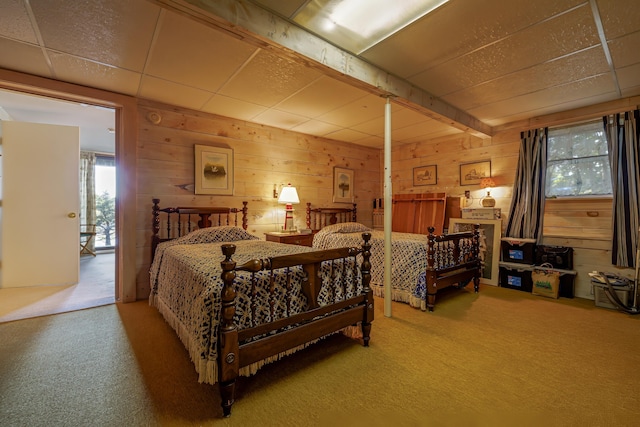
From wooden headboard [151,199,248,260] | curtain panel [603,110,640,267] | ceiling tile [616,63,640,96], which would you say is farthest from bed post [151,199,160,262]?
curtain panel [603,110,640,267]

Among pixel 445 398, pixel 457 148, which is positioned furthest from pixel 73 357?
pixel 457 148

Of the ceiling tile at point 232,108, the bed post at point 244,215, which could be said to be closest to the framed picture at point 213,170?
the bed post at point 244,215

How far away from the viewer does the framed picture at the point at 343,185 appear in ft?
16.7

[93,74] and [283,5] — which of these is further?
[93,74]

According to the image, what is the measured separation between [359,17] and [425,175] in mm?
3572

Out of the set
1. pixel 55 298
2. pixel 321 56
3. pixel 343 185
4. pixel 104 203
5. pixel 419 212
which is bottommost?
pixel 55 298

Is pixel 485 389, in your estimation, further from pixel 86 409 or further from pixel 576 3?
pixel 576 3

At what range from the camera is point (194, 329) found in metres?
1.72

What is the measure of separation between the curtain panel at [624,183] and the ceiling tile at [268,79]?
11.4 feet

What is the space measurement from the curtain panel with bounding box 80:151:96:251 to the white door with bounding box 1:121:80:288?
2661mm

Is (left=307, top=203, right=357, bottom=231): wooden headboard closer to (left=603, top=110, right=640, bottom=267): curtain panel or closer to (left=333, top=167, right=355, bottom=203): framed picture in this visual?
(left=333, top=167, right=355, bottom=203): framed picture

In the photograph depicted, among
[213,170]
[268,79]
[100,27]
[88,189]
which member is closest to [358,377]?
[268,79]

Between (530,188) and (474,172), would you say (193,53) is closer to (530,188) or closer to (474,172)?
(474,172)

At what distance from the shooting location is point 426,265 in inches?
120
